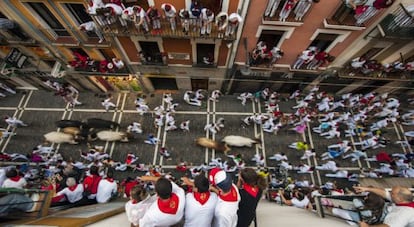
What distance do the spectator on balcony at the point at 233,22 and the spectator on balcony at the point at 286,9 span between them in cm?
217

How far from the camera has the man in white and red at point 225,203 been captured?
5.74 metres

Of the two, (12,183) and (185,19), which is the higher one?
(185,19)

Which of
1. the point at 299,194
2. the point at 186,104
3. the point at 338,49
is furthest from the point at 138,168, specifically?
the point at 338,49

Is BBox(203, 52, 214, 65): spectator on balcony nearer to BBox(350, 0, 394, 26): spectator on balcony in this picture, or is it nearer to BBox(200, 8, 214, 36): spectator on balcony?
BBox(200, 8, 214, 36): spectator on balcony

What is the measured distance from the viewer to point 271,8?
12.0 m

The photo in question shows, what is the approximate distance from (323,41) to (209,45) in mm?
7109

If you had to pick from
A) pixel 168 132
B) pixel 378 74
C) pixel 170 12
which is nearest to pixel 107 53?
pixel 170 12

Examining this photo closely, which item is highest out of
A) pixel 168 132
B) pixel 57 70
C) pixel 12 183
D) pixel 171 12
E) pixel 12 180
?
pixel 171 12

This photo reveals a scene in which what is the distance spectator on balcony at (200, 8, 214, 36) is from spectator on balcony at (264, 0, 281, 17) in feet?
9.48

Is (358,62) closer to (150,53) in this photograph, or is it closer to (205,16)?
(205,16)

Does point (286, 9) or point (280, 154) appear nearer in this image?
point (286, 9)

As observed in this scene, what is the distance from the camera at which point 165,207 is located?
566 centimetres

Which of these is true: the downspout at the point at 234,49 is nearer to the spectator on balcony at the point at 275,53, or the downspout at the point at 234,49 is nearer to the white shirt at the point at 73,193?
the spectator on balcony at the point at 275,53

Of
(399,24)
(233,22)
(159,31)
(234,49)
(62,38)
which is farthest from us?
(234,49)
